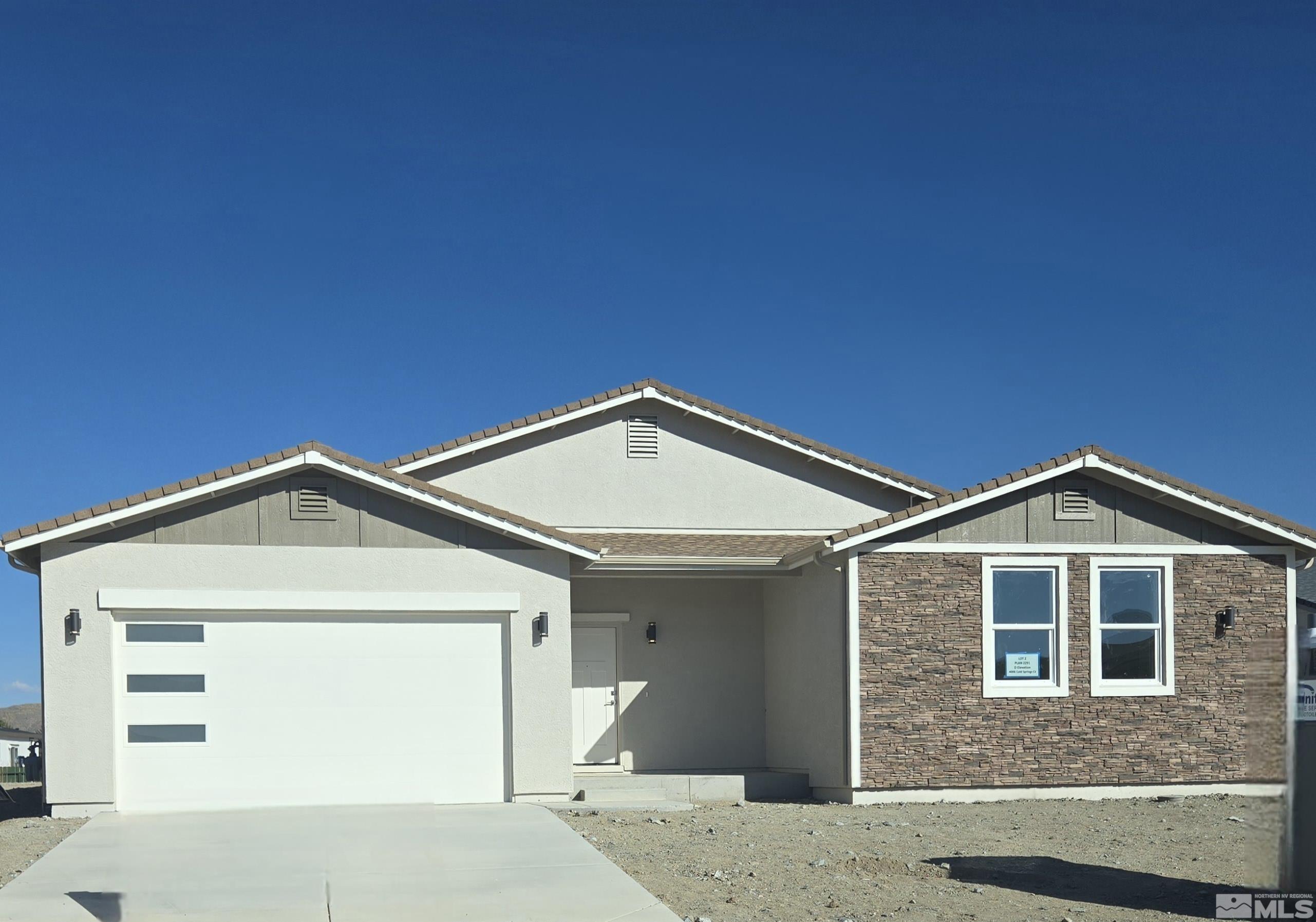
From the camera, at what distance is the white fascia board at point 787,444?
1769 centimetres

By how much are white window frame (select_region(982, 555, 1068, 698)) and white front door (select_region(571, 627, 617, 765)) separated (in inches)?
205

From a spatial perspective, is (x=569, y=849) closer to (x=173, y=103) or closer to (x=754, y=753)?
(x=754, y=753)

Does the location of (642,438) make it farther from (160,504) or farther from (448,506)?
(160,504)

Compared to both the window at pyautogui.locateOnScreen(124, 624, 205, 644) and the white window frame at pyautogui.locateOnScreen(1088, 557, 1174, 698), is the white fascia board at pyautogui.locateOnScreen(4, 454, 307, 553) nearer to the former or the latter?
the window at pyautogui.locateOnScreen(124, 624, 205, 644)

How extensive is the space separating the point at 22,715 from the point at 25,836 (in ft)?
184

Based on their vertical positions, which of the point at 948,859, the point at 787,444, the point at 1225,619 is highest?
the point at 787,444

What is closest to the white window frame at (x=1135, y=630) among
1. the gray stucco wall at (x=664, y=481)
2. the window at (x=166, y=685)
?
the gray stucco wall at (x=664, y=481)

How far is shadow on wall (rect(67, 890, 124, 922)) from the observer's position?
7707 mm

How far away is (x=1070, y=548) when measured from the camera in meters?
14.8

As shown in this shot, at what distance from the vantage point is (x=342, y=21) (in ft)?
52.5

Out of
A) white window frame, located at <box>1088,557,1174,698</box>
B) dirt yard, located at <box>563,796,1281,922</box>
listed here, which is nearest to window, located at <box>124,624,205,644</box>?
dirt yard, located at <box>563,796,1281,922</box>

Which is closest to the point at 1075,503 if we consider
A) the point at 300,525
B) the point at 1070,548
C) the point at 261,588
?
the point at 1070,548

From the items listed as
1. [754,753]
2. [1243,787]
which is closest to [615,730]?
[754,753]

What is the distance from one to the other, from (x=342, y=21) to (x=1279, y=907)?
1466 centimetres
